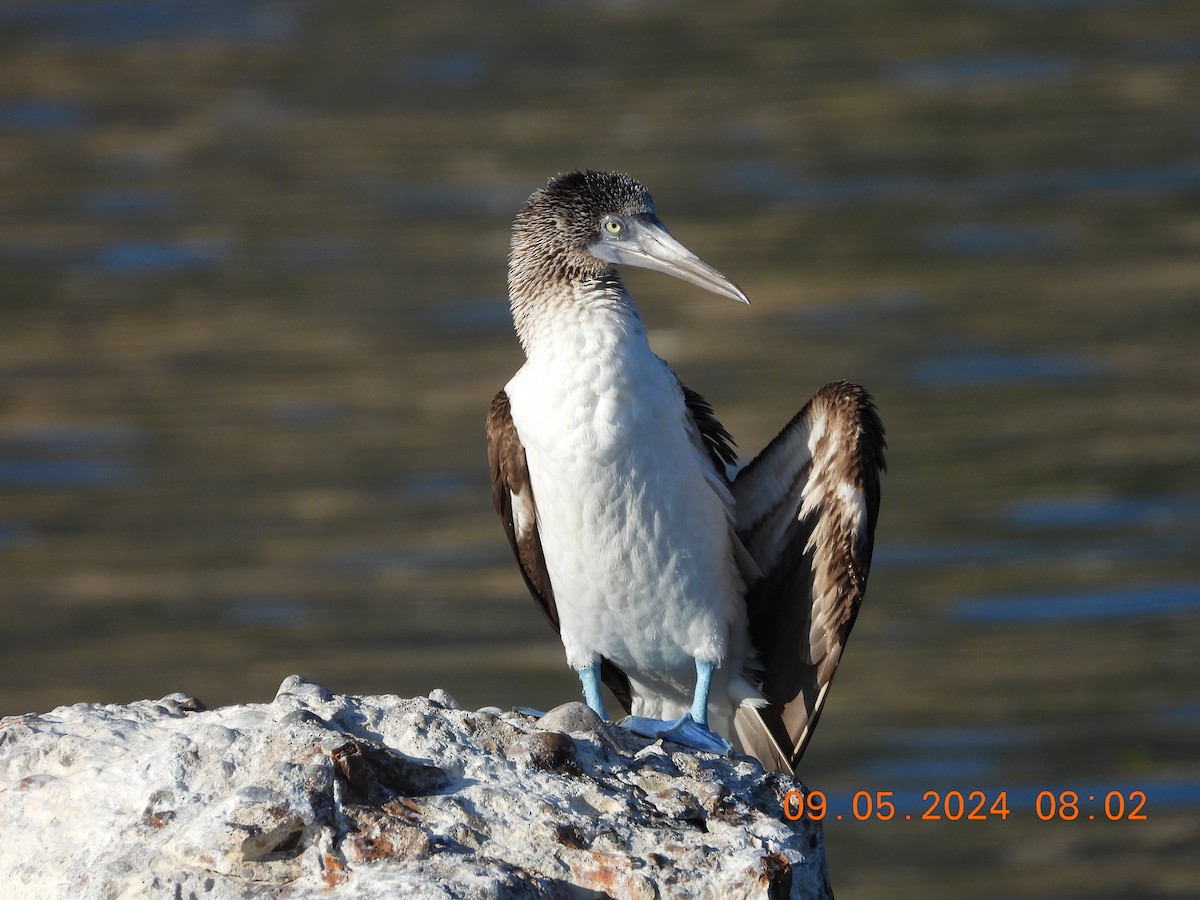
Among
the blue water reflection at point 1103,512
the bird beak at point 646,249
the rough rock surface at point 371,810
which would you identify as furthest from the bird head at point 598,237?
the blue water reflection at point 1103,512

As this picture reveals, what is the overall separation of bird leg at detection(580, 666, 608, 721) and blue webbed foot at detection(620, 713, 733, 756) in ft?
2.20

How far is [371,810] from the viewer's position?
482 cm

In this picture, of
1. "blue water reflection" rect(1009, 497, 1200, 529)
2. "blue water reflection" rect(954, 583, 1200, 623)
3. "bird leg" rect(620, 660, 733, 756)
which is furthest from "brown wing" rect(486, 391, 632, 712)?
"blue water reflection" rect(1009, 497, 1200, 529)

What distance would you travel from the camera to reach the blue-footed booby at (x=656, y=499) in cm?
673

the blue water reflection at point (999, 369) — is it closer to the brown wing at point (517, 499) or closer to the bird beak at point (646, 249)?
the brown wing at point (517, 499)

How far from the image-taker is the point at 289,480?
18047 mm

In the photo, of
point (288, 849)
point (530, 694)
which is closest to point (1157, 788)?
point (530, 694)

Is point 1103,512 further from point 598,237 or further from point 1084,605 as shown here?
point 598,237

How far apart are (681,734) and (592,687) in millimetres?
1109

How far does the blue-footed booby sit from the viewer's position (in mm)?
6730

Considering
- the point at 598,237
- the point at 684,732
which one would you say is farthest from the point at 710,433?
the point at 684,732

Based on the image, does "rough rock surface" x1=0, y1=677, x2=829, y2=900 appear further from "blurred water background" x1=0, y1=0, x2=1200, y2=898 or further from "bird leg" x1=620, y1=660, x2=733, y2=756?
"blurred water background" x1=0, y1=0, x2=1200, y2=898

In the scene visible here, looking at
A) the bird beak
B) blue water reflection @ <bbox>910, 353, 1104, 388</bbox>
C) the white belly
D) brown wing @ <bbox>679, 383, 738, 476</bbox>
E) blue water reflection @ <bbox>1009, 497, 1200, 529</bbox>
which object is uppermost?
blue water reflection @ <bbox>910, 353, 1104, 388</bbox>

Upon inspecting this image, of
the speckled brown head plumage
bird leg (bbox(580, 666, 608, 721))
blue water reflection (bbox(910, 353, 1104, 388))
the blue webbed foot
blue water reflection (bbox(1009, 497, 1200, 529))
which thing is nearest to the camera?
the blue webbed foot
